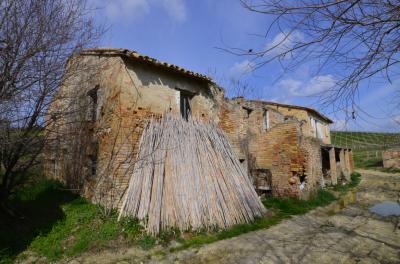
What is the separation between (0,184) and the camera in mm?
6805

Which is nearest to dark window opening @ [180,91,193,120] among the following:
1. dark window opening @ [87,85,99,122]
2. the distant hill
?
dark window opening @ [87,85,99,122]

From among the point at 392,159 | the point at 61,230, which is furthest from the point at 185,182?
the point at 392,159

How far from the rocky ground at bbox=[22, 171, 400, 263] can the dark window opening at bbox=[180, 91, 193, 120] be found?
14.3ft

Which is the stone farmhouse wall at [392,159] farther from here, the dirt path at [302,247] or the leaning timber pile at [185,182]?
the leaning timber pile at [185,182]

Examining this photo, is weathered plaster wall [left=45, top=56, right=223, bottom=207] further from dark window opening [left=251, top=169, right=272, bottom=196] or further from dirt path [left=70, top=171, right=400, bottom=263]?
dark window opening [left=251, top=169, right=272, bottom=196]

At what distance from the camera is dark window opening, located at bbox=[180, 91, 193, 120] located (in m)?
9.27

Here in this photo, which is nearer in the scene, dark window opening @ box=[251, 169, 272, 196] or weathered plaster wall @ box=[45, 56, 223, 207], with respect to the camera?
weathered plaster wall @ box=[45, 56, 223, 207]

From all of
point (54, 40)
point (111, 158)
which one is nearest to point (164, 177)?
point (111, 158)

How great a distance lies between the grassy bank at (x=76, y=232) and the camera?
564 cm

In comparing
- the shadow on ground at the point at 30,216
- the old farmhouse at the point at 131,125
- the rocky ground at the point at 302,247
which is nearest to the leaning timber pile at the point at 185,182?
the old farmhouse at the point at 131,125

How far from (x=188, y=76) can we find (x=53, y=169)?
6502 mm

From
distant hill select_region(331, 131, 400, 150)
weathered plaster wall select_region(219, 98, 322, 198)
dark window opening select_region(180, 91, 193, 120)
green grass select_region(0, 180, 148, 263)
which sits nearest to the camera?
distant hill select_region(331, 131, 400, 150)

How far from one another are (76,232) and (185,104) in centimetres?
501

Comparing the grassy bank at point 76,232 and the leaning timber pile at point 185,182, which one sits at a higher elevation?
the leaning timber pile at point 185,182
